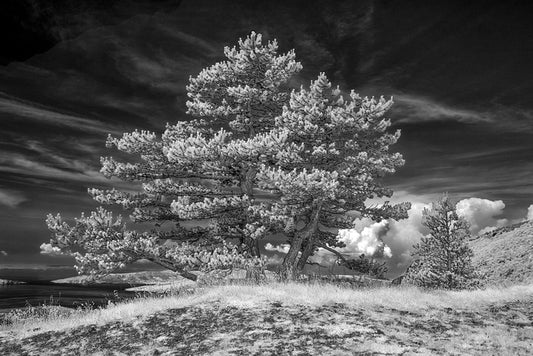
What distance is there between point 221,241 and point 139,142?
20.2 feet

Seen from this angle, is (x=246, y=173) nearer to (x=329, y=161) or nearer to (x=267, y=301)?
(x=329, y=161)

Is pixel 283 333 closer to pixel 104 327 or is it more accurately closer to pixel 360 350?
pixel 360 350

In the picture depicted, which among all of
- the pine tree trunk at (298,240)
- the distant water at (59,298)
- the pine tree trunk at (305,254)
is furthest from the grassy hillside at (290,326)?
the pine tree trunk at (305,254)

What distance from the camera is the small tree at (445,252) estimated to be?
20.9 metres

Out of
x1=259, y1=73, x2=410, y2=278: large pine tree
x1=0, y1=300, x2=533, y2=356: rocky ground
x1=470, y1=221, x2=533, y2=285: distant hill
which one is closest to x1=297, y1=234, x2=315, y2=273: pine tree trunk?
x1=259, y1=73, x2=410, y2=278: large pine tree

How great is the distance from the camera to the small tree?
20.9 metres

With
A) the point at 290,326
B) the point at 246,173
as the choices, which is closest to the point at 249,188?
the point at 246,173

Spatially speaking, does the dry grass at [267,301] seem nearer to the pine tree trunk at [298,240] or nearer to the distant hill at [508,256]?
the pine tree trunk at [298,240]

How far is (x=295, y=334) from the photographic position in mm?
10297

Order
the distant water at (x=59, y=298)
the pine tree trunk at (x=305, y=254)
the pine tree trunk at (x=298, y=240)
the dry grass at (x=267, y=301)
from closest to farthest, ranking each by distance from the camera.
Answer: the dry grass at (x=267, y=301)
the distant water at (x=59, y=298)
the pine tree trunk at (x=298, y=240)
the pine tree trunk at (x=305, y=254)

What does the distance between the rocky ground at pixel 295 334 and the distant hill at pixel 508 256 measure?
33.9 feet

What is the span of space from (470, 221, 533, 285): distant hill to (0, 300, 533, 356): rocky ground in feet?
33.9

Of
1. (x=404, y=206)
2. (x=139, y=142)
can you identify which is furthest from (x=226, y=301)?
(x=404, y=206)

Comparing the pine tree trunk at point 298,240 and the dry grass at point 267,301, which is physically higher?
the pine tree trunk at point 298,240
